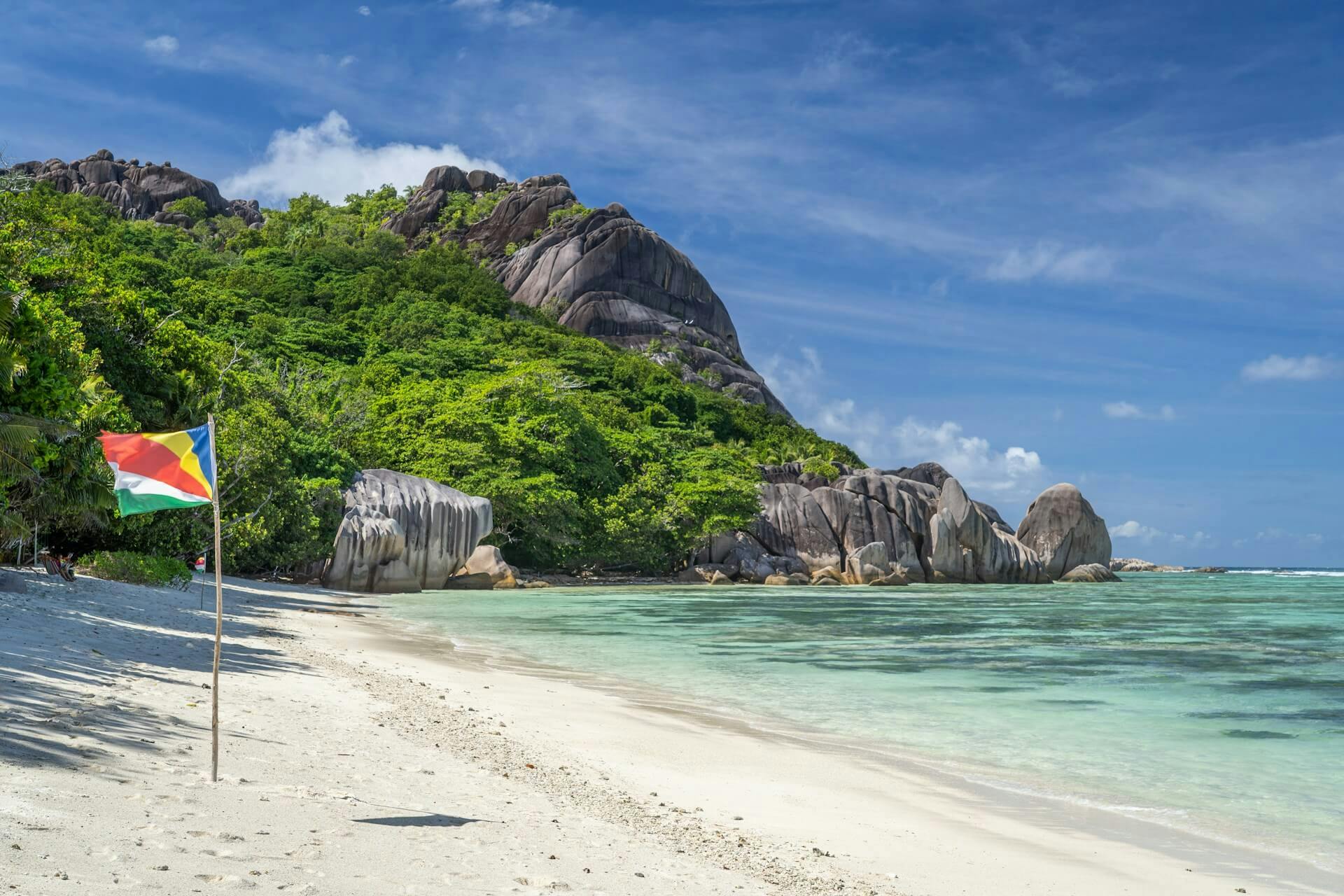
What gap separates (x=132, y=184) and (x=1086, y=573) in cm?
9883

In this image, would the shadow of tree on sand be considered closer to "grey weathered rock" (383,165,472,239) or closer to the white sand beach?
the white sand beach

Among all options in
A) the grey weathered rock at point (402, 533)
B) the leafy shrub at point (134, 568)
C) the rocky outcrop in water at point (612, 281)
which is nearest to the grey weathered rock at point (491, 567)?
the grey weathered rock at point (402, 533)

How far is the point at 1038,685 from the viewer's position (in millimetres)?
13055

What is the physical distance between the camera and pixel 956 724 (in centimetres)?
1006

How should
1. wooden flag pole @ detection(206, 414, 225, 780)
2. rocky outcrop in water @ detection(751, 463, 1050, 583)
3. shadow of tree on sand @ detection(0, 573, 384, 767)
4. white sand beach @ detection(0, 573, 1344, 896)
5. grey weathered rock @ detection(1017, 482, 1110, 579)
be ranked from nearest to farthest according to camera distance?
1. white sand beach @ detection(0, 573, 1344, 896)
2. wooden flag pole @ detection(206, 414, 225, 780)
3. shadow of tree on sand @ detection(0, 573, 384, 767)
4. rocky outcrop in water @ detection(751, 463, 1050, 583)
5. grey weathered rock @ detection(1017, 482, 1110, 579)

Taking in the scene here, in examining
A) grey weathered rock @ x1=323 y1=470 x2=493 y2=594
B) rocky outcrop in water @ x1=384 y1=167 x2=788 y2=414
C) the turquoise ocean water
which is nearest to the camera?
the turquoise ocean water

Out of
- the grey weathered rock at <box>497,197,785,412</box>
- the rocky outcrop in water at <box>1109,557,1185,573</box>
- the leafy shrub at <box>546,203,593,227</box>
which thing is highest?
the leafy shrub at <box>546,203,593,227</box>

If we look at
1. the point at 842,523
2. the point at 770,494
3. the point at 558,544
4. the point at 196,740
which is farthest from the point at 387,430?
the point at 196,740

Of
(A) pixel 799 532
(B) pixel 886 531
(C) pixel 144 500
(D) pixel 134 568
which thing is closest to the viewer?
(C) pixel 144 500

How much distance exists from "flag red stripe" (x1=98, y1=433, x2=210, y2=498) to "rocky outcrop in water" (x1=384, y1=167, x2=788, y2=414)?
78091 mm

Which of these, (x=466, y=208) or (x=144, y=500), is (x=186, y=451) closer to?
(x=144, y=500)

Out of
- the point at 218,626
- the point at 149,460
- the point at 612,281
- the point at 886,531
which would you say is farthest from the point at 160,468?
the point at 612,281

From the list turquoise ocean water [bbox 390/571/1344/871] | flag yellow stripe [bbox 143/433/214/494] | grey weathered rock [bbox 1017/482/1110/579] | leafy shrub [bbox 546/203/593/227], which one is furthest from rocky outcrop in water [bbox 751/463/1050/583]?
leafy shrub [bbox 546/203/593/227]

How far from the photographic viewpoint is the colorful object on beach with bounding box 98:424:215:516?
593 centimetres
